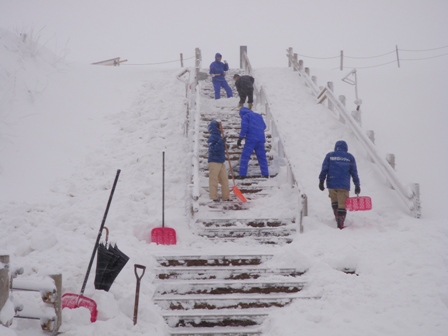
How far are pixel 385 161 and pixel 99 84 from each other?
10.8m

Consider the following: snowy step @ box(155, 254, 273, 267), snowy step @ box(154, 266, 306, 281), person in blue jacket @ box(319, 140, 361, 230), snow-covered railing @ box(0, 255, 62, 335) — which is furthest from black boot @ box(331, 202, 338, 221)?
snow-covered railing @ box(0, 255, 62, 335)

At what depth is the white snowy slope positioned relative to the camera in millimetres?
5551

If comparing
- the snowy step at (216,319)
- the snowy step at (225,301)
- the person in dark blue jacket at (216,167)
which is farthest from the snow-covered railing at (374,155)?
the snowy step at (216,319)

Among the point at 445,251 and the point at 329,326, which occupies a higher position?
the point at 445,251

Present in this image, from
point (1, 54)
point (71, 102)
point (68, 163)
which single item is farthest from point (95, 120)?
point (1, 54)

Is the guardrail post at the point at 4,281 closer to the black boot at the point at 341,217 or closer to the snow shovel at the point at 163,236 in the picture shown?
the snow shovel at the point at 163,236

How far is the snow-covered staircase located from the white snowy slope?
0.73ft

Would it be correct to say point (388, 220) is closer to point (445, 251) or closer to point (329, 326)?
point (445, 251)

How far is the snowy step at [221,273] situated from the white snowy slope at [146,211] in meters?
0.18

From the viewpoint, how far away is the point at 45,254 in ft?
20.7

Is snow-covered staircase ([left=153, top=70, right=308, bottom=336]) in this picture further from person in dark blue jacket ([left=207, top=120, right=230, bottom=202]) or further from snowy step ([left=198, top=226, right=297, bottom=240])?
person in dark blue jacket ([left=207, top=120, right=230, bottom=202])

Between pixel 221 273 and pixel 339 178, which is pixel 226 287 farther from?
pixel 339 178

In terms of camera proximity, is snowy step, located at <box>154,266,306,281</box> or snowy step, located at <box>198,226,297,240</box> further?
snowy step, located at <box>198,226,297,240</box>

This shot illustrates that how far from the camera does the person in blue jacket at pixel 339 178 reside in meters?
8.31
